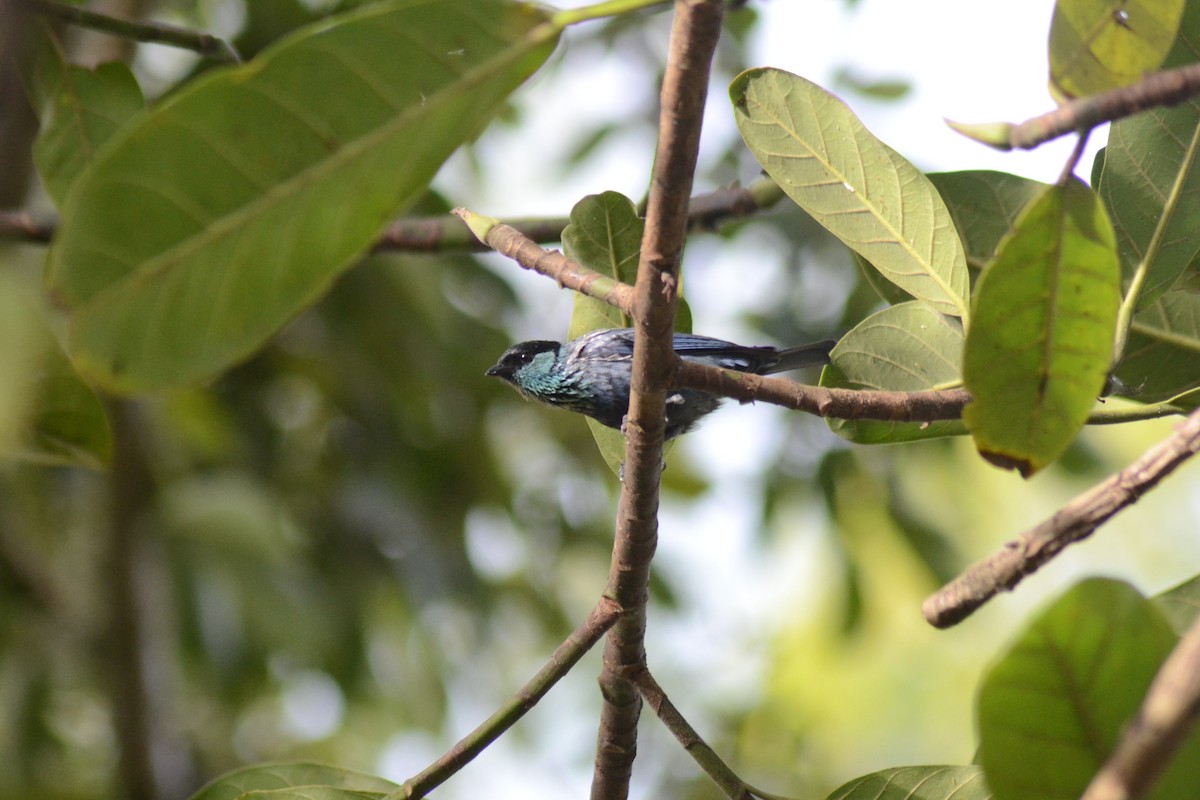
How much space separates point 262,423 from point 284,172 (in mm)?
4218

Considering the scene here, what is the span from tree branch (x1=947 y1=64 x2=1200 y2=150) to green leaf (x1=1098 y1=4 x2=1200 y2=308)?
0.62 meters

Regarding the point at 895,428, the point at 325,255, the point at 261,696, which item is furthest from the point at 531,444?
the point at 325,255

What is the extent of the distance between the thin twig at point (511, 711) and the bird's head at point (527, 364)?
2.21m

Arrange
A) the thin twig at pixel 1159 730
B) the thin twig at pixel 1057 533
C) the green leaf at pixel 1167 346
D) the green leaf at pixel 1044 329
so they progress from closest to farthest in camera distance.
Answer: the thin twig at pixel 1159 730 < the thin twig at pixel 1057 533 < the green leaf at pixel 1044 329 < the green leaf at pixel 1167 346

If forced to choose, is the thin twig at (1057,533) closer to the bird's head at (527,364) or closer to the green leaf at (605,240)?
the green leaf at (605,240)

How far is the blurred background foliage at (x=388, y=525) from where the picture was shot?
4.32 m

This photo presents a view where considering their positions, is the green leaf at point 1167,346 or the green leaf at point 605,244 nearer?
the green leaf at point 1167,346

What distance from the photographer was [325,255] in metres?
1.19

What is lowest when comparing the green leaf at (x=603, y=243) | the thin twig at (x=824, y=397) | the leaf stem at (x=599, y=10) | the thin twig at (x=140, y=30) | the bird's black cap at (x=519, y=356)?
the thin twig at (x=824, y=397)

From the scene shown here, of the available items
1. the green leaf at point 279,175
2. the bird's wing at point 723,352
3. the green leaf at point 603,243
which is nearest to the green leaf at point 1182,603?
the green leaf at point 603,243

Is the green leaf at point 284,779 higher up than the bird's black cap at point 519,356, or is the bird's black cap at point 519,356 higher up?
the bird's black cap at point 519,356

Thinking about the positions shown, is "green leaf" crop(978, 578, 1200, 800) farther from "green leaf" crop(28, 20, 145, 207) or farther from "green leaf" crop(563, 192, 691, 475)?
"green leaf" crop(28, 20, 145, 207)

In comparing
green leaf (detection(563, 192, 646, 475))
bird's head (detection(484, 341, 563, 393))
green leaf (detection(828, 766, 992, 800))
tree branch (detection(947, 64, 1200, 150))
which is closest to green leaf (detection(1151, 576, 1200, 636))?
green leaf (detection(828, 766, 992, 800))

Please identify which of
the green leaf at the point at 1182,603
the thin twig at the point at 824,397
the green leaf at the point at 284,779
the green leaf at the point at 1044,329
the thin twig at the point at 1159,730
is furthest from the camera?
the green leaf at the point at 284,779
